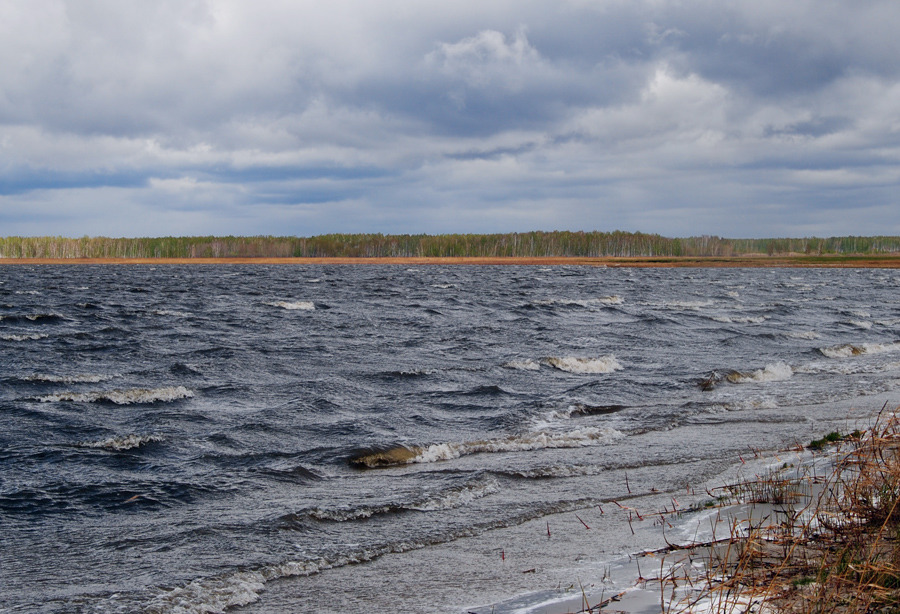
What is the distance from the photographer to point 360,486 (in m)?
9.05

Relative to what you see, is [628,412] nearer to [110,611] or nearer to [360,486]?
[360,486]

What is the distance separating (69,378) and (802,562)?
1623 cm

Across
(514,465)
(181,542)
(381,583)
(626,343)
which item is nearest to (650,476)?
(514,465)

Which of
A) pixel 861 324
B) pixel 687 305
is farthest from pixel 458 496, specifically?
pixel 687 305

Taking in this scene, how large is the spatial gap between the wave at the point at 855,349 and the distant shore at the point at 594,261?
134m

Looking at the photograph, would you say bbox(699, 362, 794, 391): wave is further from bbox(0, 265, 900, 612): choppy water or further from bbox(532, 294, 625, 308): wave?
bbox(532, 294, 625, 308): wave

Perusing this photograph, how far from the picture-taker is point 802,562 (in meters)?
4.81

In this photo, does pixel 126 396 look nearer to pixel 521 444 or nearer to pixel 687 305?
pixel 521 444

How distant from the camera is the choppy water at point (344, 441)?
243 inches

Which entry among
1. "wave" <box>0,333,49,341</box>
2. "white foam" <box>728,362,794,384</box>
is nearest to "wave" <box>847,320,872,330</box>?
"white foam" <box>728,362,794,384</box>

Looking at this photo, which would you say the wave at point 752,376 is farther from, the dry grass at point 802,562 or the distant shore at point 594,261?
the distant shore at point 594,261

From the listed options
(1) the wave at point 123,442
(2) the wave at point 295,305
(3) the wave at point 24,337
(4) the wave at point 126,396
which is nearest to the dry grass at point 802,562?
(1) the wave at point 123,442

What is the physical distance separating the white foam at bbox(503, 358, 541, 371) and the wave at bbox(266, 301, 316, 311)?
1920cm

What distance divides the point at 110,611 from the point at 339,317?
89.3ft
